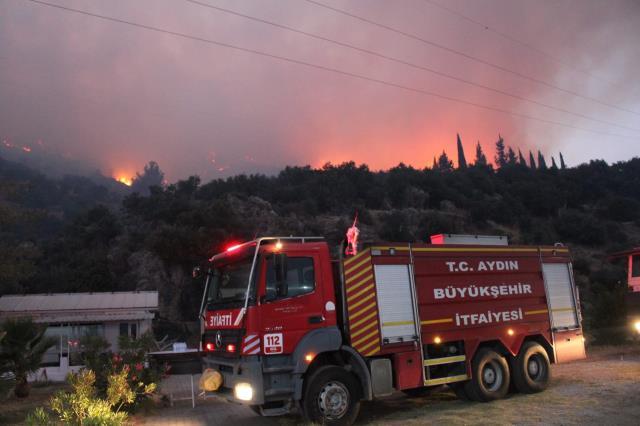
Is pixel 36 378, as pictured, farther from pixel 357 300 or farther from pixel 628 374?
pixel 628 374

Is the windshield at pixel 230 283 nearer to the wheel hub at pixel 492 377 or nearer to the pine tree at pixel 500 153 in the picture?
the wheel hub at pixel 492 377

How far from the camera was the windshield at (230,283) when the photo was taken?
25.6ft

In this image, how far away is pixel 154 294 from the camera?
872 inches

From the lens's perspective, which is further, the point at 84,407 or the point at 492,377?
the point at 492,377

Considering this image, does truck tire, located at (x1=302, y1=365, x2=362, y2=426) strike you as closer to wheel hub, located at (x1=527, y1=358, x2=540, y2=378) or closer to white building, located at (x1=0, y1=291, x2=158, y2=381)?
wheel hub, located at (x1=527, y1=358, x2=540, y2=378)

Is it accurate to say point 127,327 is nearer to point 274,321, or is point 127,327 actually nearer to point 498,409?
point 274,321

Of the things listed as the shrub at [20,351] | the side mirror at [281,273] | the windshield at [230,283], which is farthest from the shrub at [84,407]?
the shrub at [20,351]

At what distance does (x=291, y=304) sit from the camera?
25.1ft

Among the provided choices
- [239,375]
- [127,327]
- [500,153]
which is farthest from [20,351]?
[500,153]

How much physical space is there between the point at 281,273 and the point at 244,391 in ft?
6.11

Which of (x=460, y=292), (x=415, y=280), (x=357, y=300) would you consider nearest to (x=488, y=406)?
(x=460, y=292)

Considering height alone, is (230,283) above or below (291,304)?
above

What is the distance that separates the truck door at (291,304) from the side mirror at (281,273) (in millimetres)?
17

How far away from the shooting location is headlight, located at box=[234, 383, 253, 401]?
7.18 metres
